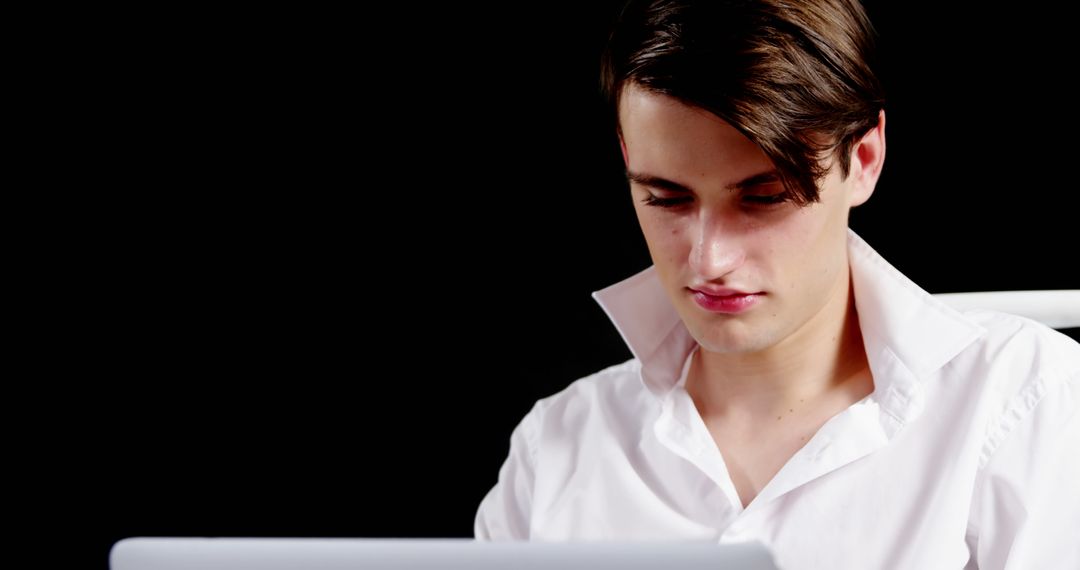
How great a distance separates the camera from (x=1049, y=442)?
1.31m

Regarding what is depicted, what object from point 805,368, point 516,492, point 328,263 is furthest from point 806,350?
point 328,263

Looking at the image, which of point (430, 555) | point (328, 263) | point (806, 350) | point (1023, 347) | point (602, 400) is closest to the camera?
point (430, 555)

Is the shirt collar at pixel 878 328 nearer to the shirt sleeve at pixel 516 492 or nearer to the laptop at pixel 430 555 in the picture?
the shirt sleeve at pixel 516 492

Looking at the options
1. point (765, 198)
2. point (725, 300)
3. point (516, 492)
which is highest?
point (765, 198)

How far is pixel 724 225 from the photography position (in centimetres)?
134

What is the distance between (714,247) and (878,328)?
0.30 metres

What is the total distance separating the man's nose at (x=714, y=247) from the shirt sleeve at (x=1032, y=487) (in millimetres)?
363

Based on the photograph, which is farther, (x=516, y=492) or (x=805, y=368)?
(x=516, y=492)

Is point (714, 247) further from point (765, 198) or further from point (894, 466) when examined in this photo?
point (894, 466)

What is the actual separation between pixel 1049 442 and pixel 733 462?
388mm

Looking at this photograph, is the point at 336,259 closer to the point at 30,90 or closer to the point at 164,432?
the point at 164,432

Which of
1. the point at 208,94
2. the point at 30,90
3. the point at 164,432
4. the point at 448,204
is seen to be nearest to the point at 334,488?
the point at 164,432

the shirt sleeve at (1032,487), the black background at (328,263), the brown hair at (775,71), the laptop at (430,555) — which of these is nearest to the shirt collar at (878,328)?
the shirt sleeve at (1032,487)

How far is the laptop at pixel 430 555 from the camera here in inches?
29.1
